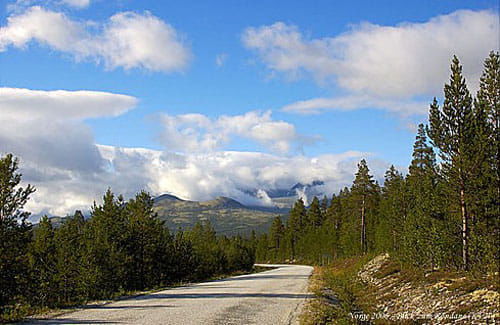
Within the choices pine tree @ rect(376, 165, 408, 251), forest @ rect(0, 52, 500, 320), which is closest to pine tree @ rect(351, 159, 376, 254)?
pine tree @ rect(376, 165, 408, 251)

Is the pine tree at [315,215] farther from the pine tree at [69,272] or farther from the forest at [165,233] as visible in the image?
the pine tree at [69,272]

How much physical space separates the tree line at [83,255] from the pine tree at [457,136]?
21356 mm

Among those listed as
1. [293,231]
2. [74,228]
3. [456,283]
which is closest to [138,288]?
[74,228]

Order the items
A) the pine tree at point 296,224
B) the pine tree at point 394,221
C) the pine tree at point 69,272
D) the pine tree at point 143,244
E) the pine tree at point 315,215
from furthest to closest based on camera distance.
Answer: the pine tree at point 296,224 < the pine tree at point 315,215 < the pine tree at point 394,221 < the pine tree at point 143,244 < the pine tree at point 69,272

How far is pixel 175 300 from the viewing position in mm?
23219

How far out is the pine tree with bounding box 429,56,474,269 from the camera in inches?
1023

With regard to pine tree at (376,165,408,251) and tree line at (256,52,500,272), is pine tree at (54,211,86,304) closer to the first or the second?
tree line at (256,52,500,272)

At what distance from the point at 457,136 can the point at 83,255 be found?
81.0ft

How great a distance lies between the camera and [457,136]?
87.3 feet

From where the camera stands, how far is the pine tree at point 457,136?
25984 millimetres

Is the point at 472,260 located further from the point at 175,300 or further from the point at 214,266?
the point at 214,266

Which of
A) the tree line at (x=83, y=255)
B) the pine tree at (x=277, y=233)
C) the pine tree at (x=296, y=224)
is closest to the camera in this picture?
the tree line at (x=83, y=255)

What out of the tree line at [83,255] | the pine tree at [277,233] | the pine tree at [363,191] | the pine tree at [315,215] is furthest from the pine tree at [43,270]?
the pine tree at [277,233]

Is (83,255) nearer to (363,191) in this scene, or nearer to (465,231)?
(465,231)
